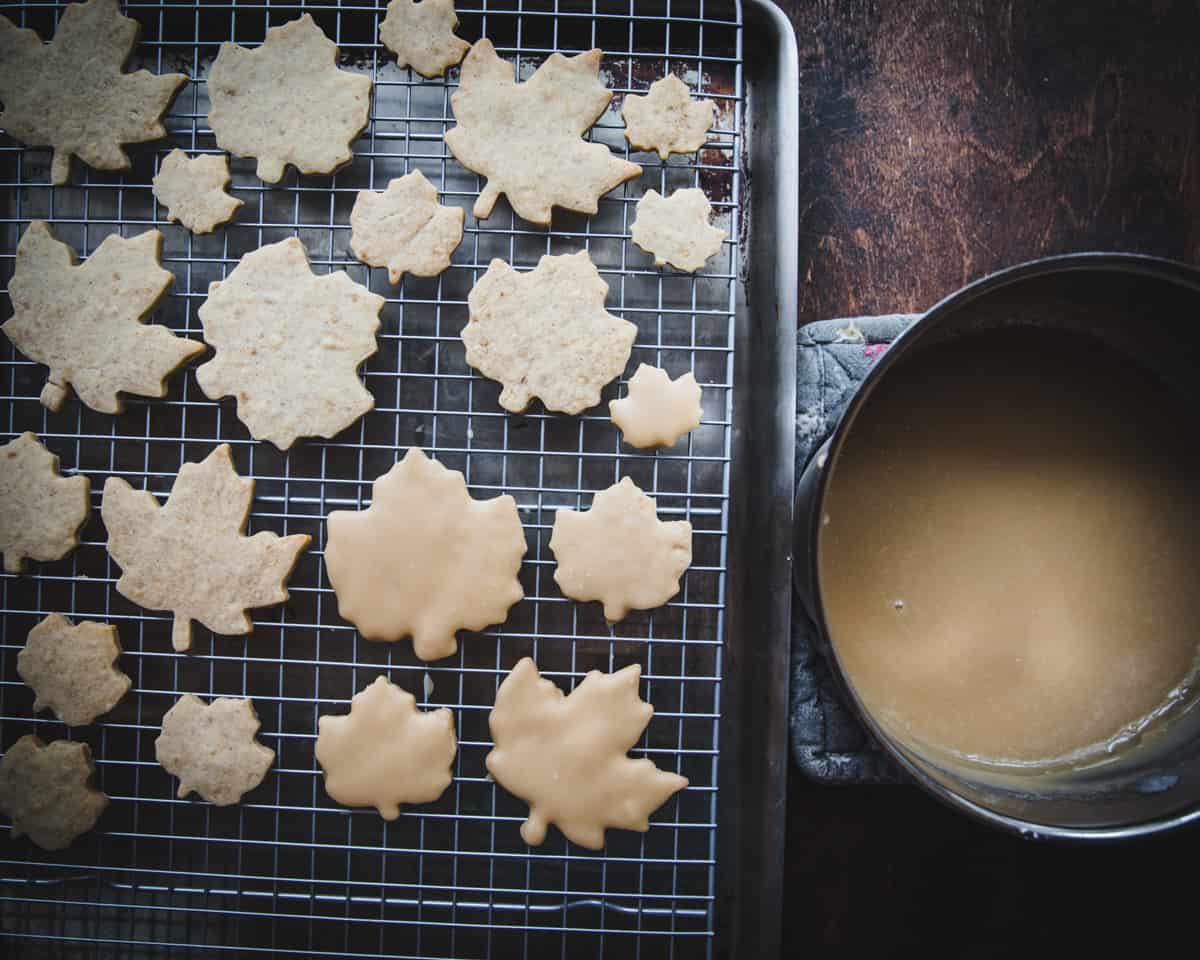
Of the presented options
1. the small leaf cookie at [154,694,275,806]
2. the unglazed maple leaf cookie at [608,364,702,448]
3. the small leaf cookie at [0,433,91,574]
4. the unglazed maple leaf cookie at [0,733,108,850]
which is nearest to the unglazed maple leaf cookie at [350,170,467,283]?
the unglazed maple leaf cookie at [608,364,702,448]

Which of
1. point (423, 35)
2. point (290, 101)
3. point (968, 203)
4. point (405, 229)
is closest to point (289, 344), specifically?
point (405, 229)

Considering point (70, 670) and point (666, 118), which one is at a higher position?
point (666, 118)

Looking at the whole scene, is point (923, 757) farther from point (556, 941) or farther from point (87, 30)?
point (87, 30)

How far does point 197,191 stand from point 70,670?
1.98 feet

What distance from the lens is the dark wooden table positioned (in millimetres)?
1022

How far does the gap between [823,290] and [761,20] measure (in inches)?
13.4

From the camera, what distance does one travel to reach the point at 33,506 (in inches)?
36.9

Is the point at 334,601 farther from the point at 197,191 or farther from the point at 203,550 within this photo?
the point at 197,191

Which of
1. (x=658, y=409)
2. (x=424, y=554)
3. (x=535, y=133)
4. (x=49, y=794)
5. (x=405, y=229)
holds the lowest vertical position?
(x=49, y=794)

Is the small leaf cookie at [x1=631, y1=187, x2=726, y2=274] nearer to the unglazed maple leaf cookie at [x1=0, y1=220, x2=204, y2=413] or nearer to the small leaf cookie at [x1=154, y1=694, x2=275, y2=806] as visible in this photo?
the unglazed maple leaf cookie at [x1=0, y1=220, x2=204, y2=413]

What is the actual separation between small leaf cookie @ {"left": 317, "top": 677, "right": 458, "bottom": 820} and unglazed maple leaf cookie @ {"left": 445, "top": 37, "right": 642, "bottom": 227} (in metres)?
0.61

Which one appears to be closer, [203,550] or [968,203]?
[203,550]

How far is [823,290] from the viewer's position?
40.2 inches

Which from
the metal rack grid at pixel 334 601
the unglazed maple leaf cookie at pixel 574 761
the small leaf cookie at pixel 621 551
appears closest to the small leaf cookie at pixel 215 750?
the metal rack grid at pixel 334 601
